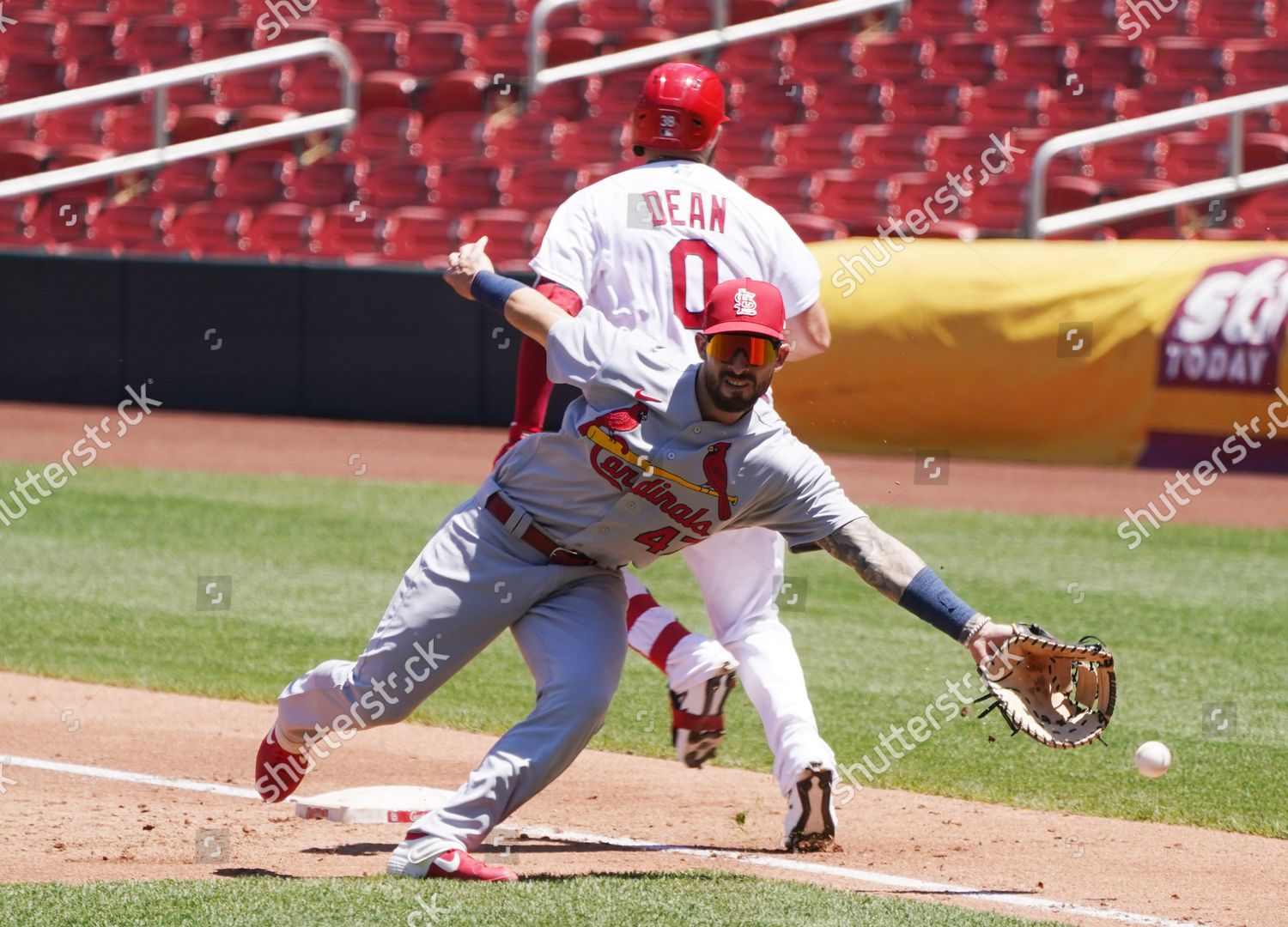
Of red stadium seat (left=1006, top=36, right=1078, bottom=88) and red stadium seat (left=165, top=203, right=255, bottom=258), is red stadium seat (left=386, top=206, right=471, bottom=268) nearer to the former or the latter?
red stadium seat (left=165, top=203, right=255, bottom=258)

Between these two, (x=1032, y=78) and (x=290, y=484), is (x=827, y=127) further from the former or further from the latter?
(x=290, y=484)

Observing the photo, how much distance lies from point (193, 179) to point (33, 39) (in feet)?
12.9

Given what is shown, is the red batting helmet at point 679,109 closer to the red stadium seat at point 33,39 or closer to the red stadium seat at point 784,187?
the red stadium seat at point 784,187

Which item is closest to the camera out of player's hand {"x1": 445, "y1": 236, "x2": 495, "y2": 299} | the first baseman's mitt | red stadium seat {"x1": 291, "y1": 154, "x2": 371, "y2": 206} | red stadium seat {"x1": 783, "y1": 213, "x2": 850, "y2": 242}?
the first baseman's mitt

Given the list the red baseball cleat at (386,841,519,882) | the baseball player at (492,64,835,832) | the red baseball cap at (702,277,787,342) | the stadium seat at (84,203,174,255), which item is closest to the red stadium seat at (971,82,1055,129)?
the stadium seat at (84,203,174,255)

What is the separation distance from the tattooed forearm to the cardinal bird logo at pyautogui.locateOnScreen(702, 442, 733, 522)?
30 centimetres

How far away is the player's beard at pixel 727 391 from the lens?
13.9 ft

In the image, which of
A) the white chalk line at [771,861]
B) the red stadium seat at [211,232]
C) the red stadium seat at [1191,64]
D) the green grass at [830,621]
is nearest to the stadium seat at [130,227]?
the red stadium seat at [211,232]

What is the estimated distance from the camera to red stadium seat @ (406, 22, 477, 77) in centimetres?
1905

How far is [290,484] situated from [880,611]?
5109mm

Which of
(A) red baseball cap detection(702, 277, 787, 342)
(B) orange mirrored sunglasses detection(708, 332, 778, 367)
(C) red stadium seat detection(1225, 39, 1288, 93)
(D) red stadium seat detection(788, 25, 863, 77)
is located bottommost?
(B) orange mirrored sunglasses detection(708, 332, 778, 367)

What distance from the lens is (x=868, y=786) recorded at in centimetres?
606

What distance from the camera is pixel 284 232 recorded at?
666 inches

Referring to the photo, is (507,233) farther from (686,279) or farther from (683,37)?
(686,279)
